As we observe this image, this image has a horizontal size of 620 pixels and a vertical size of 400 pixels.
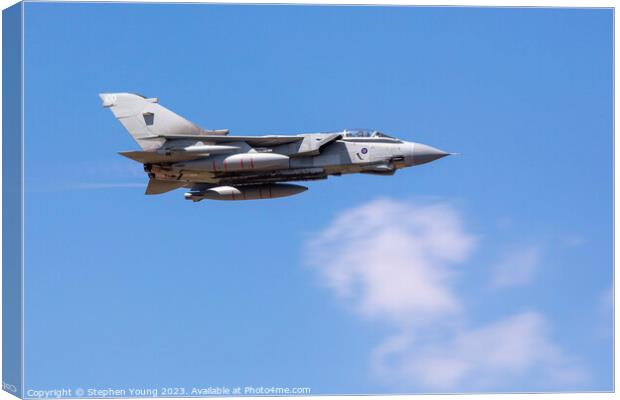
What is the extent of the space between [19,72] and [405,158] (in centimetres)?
1257

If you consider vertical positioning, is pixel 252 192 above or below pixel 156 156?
below

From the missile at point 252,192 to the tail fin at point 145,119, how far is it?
208 cm

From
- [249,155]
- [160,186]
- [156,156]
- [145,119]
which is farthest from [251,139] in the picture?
[160,186]

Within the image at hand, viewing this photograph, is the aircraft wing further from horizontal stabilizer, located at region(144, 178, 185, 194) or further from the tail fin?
horizontal stabilizer, located at region(144, 178, 185, 194)

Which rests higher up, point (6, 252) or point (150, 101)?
point (150, 101)

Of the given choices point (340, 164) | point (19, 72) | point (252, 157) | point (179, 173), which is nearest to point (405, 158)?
point (340, 164)

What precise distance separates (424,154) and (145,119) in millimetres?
9250

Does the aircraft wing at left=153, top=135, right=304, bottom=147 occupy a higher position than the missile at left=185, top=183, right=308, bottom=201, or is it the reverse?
the aircraft wing at left=153, top=135, right=304, bottom=147

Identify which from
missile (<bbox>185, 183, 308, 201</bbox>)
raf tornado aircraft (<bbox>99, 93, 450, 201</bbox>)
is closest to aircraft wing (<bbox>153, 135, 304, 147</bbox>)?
raf tornado aircraft (<bbox>99, 93, 450, 201</bbox>)

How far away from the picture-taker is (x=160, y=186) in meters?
40.0

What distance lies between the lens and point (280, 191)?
38469mm

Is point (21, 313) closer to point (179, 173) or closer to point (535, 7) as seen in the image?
point (179, 173)

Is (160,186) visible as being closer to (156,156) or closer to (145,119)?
(156,156)

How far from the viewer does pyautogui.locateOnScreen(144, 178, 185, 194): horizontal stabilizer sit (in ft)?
131
